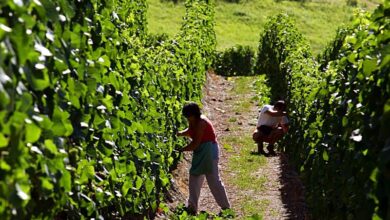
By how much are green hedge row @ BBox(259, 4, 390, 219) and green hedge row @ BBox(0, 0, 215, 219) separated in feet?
6.05

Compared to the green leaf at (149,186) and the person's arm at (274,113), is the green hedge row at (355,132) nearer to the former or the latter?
the green leaf at (149,186)

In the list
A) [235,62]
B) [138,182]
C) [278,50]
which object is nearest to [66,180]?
[138,182]

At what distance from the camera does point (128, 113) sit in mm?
7336

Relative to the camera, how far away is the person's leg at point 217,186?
32.2 ft

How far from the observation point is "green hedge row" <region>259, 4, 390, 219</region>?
470 cm

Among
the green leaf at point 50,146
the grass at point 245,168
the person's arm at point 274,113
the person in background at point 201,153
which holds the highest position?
the green leaf at point 50,146

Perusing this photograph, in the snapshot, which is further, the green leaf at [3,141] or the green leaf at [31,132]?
the green leaf at [31,132]

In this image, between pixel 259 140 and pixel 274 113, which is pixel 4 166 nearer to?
pixel 274 113

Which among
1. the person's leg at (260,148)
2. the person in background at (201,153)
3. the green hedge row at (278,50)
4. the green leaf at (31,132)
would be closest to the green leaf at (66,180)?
the green leaf at (31,132)

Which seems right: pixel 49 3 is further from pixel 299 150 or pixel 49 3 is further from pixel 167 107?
pixel 299 150

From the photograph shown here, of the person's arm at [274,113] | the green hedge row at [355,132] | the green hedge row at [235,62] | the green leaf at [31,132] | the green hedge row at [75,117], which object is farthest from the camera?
the green hedge row at [235,62]

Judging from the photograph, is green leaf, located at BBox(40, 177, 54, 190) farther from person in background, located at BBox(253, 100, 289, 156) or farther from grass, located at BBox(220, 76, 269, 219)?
person in background, located at BBox(253, 100, 289, 156)

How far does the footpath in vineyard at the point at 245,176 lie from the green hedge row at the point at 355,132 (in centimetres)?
81

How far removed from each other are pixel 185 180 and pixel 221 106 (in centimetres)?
840
